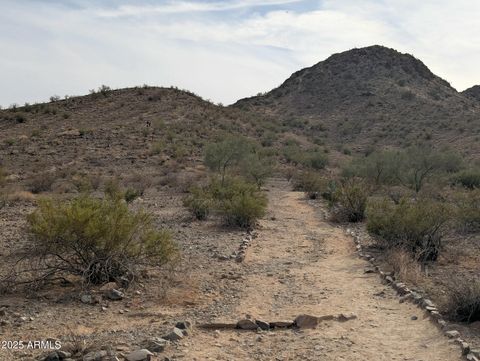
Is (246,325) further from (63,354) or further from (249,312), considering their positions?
(63,354)

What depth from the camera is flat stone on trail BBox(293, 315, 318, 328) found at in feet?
23.1

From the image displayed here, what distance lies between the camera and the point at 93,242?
8508mm

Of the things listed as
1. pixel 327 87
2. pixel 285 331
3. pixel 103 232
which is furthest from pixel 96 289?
pixel 327 87

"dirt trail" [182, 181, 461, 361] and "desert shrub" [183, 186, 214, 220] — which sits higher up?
"desert shrub" [183, 186, 214, 220]

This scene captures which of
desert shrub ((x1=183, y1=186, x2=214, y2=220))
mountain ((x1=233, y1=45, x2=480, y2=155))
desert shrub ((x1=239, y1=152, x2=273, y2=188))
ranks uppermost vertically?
mountain ((x1=233, y1=45, x2=480, y2=155))

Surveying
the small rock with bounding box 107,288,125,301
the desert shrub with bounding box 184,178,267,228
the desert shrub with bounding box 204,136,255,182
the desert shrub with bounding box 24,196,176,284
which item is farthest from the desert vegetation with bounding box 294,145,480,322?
the small rock with bounding box 107,288,125,301

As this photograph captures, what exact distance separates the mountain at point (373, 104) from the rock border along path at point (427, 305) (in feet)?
131

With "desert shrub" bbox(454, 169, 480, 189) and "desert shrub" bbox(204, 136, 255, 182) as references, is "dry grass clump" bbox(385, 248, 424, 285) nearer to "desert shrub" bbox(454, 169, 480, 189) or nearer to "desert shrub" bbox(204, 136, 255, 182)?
"desert shrub" bbox(204, 136, 255, 182)

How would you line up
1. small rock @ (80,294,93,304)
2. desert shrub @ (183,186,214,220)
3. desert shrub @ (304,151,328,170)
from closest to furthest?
small rock @ (80,294,93,304) < desert shrub @ (183,186,214,220) < desert shrub @ (304,151,328,170)

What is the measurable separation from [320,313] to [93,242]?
3.79 meters

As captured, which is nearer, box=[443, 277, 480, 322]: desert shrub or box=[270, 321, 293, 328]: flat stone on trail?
box=[270, 321, 293, 328]: flat stone on trail

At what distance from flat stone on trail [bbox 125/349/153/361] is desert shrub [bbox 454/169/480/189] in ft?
83.4

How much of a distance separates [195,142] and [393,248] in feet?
94.4

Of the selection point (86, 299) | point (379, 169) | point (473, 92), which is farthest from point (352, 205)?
point (473, 92)
